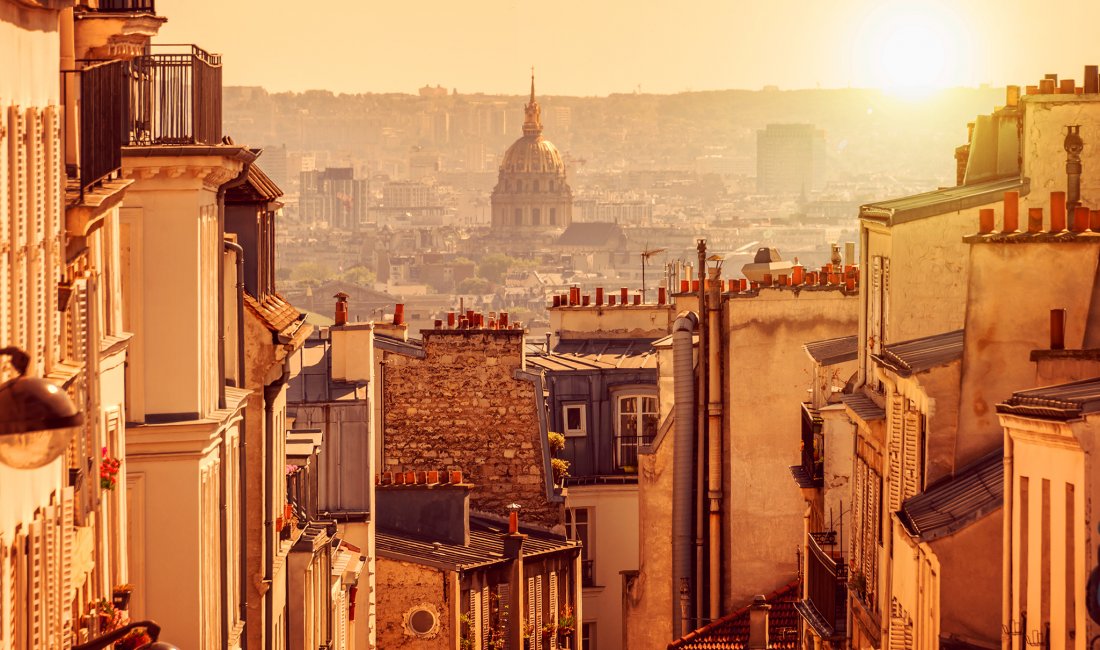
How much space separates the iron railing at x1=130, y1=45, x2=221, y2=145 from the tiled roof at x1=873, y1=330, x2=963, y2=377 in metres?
5.31

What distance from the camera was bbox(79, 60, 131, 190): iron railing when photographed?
48.9 feet

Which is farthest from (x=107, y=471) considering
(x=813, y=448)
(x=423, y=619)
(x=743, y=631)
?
(x=423, y=619)

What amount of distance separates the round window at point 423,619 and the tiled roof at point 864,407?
1118cm

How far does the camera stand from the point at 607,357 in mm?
45250

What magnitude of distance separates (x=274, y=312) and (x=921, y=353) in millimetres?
7615

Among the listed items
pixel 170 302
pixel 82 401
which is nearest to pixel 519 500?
pixel 170 302

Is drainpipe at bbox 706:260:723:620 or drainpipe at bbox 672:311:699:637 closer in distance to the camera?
drainpipe at bbox 706:260:723:620

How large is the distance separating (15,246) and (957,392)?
321 inches

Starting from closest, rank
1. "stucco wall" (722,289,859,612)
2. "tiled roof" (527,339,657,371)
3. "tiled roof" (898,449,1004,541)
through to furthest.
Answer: "tiled roof" (898,449,1004,541) → "stucco wall" (722,289,859,612) → "tiled roof" (527,339,657,371)

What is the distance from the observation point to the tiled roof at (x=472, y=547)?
107ft

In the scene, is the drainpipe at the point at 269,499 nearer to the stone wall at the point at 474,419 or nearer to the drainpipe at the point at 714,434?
the drainpipe at the point at 714,434

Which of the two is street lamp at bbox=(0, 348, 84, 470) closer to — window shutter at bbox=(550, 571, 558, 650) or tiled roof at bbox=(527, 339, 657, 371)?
window shutter at bbox=(550, 571, 558, 650)

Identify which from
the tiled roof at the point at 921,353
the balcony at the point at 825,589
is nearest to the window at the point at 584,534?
the balcony at the point at 825,589

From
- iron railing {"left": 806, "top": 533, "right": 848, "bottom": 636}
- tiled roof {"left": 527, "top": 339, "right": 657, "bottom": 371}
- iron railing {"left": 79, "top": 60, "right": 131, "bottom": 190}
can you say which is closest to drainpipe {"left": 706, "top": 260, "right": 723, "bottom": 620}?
iron railing {"left": 806, "top": 533, "right": 848, "bottom": 636}
